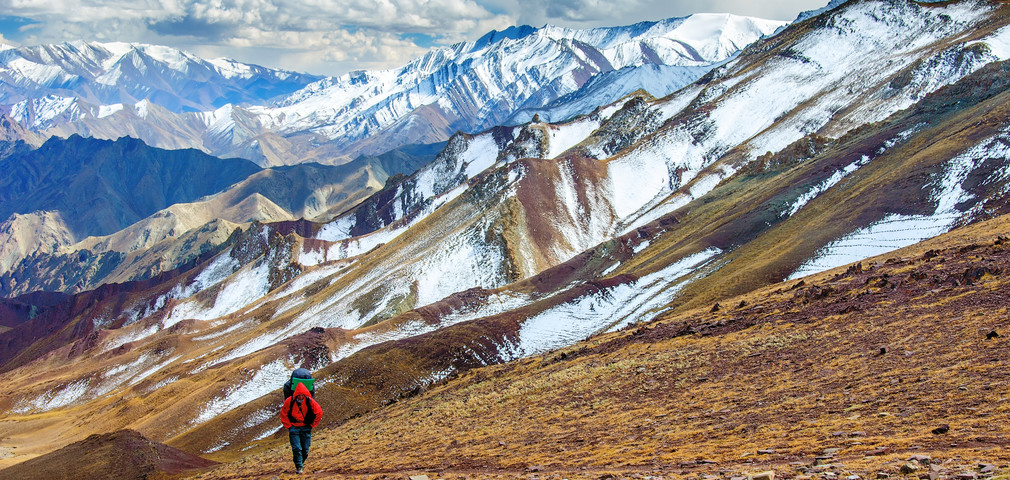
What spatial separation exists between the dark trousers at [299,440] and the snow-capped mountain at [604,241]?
26650 mm

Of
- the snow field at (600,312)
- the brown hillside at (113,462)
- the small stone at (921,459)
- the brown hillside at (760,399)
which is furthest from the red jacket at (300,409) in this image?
the snow field at (600,312)

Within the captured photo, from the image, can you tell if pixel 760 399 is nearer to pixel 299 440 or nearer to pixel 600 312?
pixel 299 440

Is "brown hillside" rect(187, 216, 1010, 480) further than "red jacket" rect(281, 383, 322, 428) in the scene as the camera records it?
No

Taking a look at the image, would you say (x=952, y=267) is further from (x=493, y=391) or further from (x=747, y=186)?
(x=747, y=186)

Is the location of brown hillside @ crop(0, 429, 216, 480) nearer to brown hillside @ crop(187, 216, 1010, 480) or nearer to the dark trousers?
brown hillside @ crop(187, 216, 1010, 480)

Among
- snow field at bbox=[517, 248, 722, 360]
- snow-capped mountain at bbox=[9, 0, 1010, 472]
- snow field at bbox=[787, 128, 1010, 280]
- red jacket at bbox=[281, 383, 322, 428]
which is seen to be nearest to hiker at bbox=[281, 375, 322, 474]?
red jacket at bbox=[281, 383, 322, 428]

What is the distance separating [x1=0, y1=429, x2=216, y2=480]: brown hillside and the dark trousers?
1992cm

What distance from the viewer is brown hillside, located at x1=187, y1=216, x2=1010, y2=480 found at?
48.3 ft

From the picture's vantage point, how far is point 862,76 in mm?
134875

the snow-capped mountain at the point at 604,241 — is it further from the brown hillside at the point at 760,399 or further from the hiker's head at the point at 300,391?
the hiker's head at the point at 300,391

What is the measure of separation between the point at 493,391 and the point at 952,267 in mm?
24743

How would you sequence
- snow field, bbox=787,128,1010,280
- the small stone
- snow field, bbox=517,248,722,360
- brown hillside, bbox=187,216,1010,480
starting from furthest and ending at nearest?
snow field, bbox=517,248,722,360 → snow field, bbox=787,128,1010,280 → brown hillside, bbox=187,216,1010,480 → the small stone

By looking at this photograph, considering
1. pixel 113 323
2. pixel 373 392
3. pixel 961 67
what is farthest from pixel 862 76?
pixel 113 323

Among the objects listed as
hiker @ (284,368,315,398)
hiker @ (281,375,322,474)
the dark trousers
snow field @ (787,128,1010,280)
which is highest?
hiker @ (284,368,315,398)
